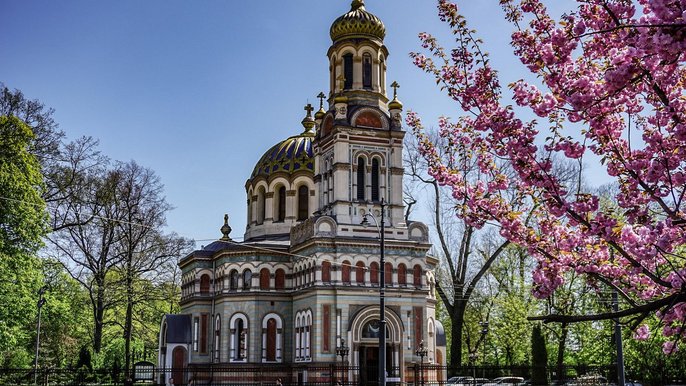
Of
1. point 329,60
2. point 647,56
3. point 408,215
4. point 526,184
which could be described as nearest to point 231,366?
point 408,215

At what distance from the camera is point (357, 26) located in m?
42.8

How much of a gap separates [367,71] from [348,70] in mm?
1082

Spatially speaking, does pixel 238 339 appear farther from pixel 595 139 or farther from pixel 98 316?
pixel 595 139

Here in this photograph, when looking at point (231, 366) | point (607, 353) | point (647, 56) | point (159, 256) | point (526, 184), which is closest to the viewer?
point (647, 56)

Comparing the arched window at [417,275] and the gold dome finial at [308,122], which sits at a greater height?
the gold dome finial at [308,122]

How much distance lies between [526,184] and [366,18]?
34.8 metres

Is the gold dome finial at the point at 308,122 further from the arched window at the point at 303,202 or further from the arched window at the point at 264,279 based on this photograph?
the arched window at the point at 264,279

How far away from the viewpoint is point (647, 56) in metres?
7.62

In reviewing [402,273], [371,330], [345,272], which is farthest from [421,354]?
[345,272]

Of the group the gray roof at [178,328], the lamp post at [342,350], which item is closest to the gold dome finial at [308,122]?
the gray roof at [178,328]

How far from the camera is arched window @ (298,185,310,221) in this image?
47.5 m

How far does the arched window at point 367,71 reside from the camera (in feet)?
140

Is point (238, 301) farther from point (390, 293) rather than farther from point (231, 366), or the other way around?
point (390, 293)

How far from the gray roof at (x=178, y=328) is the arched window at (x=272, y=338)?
5.76 metres
